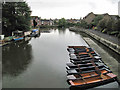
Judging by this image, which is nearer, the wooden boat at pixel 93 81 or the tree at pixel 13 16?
the wooden boat at pixel 93 81

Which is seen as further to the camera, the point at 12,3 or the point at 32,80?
the point at 12,3

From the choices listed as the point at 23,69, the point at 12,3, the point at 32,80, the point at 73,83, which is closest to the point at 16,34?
the point at 12,3

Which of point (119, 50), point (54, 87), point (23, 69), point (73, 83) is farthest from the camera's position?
point (119, 50)

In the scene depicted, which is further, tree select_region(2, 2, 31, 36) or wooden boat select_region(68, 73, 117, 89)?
tree select_region(2, 2, 31, 36)

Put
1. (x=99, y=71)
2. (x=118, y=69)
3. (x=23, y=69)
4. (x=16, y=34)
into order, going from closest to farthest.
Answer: (x=99, y=71) < (x=118, y=69) < (x=23, y=69) < (x=16, y=34)

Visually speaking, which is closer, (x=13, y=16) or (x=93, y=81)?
(x=93, y=81)

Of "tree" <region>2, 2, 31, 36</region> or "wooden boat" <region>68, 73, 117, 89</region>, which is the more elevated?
"tree" <region>2, 2, 31, 36</region>

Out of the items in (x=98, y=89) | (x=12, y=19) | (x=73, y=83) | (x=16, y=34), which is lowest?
(x=98, y=89)

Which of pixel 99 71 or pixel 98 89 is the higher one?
pixel 99 71

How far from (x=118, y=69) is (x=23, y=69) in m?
11.1

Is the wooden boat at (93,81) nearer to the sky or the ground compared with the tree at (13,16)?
nearer to the ground

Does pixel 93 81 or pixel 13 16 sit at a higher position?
pixel 13 16

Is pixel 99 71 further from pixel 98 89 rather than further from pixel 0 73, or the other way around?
pixel 0 73

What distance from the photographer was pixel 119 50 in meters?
18.8
